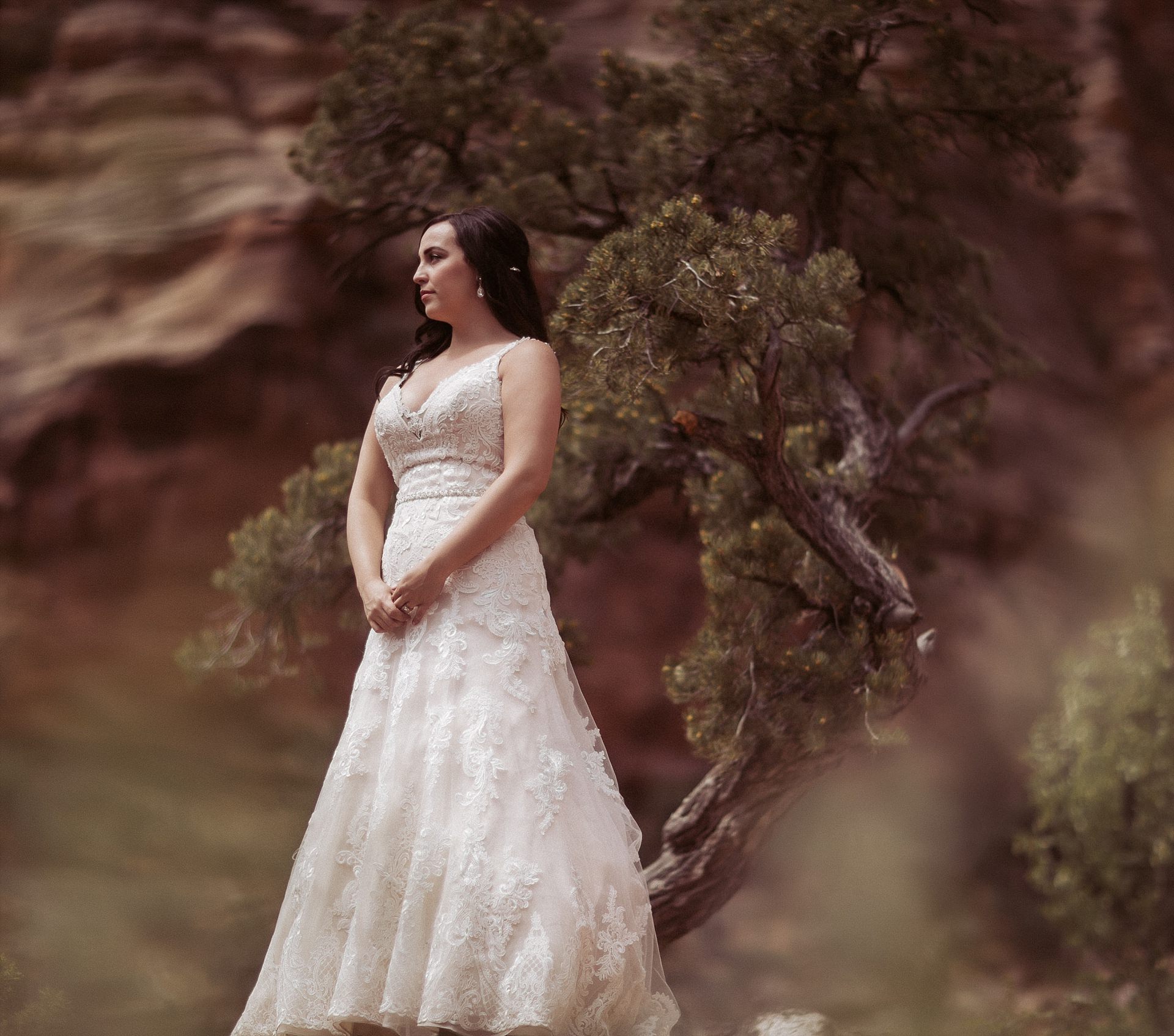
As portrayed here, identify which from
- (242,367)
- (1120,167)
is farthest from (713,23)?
(1120,167)

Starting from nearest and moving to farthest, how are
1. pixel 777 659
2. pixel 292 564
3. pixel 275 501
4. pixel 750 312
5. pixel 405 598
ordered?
pixel 405 598 < pixel 750 312 < pixel 777 659 < pixel 292 564 < pixel 275 501

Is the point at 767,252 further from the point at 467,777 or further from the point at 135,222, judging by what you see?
the point at 135,222

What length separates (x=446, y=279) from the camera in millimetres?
2492

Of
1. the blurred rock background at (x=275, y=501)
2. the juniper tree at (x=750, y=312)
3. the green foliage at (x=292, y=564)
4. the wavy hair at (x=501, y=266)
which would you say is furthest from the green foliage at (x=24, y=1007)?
the wavy hair at (x=501, y=266)

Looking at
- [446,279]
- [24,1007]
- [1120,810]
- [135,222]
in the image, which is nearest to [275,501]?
[135,222]

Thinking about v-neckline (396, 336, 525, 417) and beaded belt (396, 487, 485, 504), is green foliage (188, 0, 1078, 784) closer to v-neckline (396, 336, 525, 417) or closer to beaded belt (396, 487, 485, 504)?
v-neckline (396, 336, 525, 417)

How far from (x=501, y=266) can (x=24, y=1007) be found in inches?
129

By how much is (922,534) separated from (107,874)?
150 inches

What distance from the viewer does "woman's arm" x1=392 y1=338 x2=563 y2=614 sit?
7.44 ft

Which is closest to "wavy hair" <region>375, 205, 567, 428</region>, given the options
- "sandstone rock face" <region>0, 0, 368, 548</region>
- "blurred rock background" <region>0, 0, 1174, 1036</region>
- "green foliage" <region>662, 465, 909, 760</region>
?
"green foliage" <region>662, 465, 909, 760</region>

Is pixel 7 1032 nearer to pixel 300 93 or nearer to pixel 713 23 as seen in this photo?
pixel 713 23

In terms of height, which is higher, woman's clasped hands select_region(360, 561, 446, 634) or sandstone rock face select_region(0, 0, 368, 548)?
woman's clasped hands select_region(360, 561, 446, 634)

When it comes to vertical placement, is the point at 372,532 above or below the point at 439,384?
below

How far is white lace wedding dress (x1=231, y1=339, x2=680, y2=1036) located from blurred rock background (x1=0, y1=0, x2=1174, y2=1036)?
10.2ft
